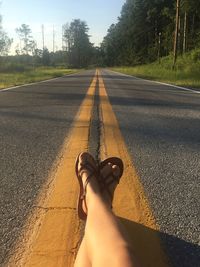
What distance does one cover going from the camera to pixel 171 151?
13.1 feet

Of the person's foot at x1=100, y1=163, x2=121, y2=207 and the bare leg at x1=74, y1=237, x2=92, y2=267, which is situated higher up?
the person's foot at x1=100, y1=163, x2=121, y2=207

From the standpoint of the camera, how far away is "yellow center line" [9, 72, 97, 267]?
1856 mm

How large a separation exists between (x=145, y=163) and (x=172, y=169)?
0.87ft

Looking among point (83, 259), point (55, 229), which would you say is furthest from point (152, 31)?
point (83, 259)

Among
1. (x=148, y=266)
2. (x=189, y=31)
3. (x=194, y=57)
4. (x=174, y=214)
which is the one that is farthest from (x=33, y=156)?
(x=189, y=31)

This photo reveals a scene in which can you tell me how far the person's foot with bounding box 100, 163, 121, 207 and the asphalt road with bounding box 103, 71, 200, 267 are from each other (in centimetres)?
27

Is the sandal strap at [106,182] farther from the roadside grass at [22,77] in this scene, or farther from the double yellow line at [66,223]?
the roadside grass at [22,77]

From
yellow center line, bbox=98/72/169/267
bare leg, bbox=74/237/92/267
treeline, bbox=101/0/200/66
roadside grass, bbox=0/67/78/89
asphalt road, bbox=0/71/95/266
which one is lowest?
roadside grass, bbox=0/67/78/89

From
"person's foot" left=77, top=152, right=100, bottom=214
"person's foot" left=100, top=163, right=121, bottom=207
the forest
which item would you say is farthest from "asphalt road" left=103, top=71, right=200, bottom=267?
the forest

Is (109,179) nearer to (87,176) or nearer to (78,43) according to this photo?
(87,176)

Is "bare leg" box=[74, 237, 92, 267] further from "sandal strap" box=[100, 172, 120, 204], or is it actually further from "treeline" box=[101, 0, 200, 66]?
"treeline" box=[101, 0, 200, 66]

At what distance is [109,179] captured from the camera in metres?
2.42

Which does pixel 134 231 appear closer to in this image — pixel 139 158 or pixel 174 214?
pixel 174 214

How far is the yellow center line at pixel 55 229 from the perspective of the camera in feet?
6.09
